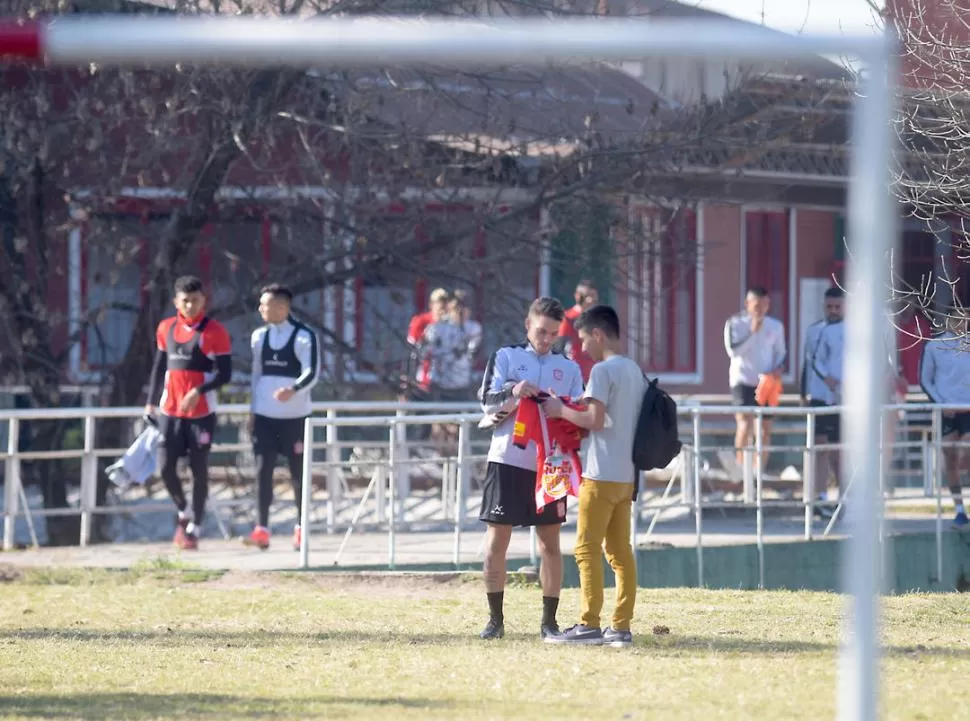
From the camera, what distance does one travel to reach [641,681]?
7.97 meters

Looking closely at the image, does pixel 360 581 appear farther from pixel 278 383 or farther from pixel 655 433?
pixel 655 433

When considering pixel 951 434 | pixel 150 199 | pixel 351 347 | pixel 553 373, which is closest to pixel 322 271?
pixel 351 347

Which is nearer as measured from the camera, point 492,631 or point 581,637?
point 581,637

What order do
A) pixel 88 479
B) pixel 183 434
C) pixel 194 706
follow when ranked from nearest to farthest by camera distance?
pixel 194 706 < pixel 183 434 < pixel 88 479

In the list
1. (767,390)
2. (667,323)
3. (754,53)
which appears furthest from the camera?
(667,323)

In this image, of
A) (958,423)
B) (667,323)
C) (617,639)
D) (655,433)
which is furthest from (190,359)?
(667,323)

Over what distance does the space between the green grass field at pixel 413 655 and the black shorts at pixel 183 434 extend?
1595mm

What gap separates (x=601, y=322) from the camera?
8.84 m

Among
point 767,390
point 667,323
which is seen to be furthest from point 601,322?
point 667,323

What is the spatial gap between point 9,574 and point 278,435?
7.01ft

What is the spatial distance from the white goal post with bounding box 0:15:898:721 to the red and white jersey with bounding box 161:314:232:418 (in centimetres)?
740

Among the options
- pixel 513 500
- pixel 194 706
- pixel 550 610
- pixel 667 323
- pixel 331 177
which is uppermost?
pixel 331 177

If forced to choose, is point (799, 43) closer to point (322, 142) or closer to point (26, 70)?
point (322, 142)

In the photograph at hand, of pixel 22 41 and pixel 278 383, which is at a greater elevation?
pixel 22 41
